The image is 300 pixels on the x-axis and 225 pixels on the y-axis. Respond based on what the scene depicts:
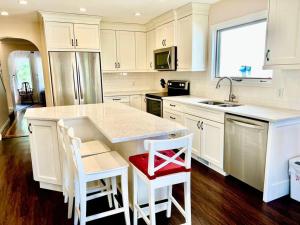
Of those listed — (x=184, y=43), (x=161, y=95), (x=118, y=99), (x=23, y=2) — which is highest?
(x=23, y=2)

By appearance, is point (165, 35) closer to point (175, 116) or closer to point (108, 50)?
point (108, 50)

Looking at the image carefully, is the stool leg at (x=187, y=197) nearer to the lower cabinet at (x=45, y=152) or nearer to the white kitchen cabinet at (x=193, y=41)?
the lower cabinet at (x=45, y=152)

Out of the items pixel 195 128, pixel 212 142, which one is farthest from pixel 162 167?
pixel 195 128

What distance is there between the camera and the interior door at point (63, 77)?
4.15 metres

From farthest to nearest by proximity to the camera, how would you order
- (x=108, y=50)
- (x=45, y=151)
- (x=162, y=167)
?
(x=108, y=50) < (x=45, y=151) < (x=162, y=167)

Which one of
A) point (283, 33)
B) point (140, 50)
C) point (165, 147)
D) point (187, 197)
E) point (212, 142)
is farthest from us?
point (140, 50)

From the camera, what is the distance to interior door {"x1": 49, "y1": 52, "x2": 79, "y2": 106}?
4.15 m

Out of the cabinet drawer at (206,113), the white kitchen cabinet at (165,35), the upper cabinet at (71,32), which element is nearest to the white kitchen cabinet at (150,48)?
the white kitchen cabinet at (165,35)

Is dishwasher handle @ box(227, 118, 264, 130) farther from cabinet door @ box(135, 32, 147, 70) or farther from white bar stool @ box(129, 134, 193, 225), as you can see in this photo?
cabinet door @ box(135, 32, 147, 70)

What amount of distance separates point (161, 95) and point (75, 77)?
169cm

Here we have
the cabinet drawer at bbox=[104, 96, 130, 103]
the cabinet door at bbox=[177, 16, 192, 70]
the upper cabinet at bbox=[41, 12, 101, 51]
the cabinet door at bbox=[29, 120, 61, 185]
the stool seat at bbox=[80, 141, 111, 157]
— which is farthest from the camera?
the cabinet drawer at bbox=[104, 96, 130, 103]

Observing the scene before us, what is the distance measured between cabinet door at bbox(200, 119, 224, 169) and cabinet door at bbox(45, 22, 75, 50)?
2.91 metres

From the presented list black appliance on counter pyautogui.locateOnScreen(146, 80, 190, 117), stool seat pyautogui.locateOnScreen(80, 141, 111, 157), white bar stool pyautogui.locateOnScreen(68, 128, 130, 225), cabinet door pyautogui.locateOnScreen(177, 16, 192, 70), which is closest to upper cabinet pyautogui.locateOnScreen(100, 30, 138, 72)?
black appliance on counter pyautogui.locateOnScreen(146, 80, 190, 117)

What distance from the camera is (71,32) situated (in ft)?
13.9
